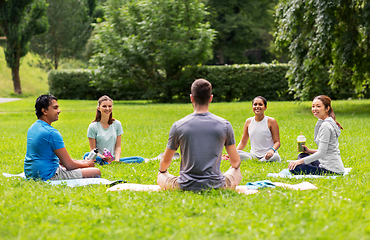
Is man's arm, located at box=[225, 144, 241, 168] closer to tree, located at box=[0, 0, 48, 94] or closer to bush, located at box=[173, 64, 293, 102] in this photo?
bush, located at box=[173, 64, 293, 102]

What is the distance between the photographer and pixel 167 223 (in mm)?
3773

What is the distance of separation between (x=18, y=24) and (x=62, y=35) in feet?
51.0

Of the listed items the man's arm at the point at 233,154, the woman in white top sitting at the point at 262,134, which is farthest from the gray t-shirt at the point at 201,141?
the woman in white top sitting at the point at 262,134

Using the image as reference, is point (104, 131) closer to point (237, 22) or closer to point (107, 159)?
point (107, 159)

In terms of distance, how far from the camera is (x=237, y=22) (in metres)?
43.9

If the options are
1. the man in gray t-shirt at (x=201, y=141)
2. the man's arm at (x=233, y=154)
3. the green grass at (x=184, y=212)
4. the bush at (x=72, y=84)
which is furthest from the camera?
the bush at (x=72, y=84)

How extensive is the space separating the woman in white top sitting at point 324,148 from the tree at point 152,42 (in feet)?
62.7

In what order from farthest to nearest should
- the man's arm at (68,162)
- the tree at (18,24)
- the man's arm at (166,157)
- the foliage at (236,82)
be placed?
the tree at (18,24), the foliage at (236,82), the man's arm at (68,162), the man's arm at (166,157)

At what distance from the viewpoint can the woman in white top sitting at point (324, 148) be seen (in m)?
5.71

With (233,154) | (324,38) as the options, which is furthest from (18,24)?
(233,154)

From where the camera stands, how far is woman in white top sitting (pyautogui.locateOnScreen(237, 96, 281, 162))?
293 inches

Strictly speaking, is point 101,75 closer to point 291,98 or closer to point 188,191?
point 291,98

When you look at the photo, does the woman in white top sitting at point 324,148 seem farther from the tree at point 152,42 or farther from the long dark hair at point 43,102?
the tree at point 152,42

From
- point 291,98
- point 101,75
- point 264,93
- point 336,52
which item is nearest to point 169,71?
point 101,75
